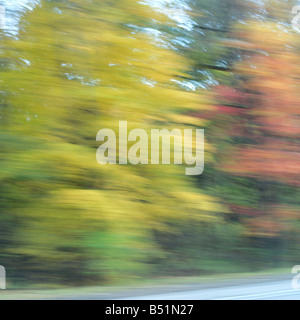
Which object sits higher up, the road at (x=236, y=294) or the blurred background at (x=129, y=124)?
the blurred background at (x=129, y=124)

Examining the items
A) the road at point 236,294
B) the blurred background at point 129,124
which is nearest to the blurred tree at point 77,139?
the blurred background at point 129,124

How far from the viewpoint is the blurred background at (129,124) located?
13.8 feet

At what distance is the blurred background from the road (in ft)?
6.38

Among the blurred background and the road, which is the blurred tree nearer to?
the blurred background

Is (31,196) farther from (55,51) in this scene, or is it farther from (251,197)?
(251,197)

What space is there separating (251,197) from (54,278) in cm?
387

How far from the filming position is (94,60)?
4.49m

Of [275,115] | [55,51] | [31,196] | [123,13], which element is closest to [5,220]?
[31,196]

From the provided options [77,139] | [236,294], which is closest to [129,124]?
[77,139]

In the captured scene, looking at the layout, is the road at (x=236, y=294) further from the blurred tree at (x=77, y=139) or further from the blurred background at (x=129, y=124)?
the blurred tree at (x=77, y=139)

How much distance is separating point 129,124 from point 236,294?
278 centimetres

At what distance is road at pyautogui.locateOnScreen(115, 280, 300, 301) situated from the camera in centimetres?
199

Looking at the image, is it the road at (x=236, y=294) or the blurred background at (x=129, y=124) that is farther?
the blurred background at (x=129, y=124)

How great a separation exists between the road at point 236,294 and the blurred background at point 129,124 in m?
1.95
